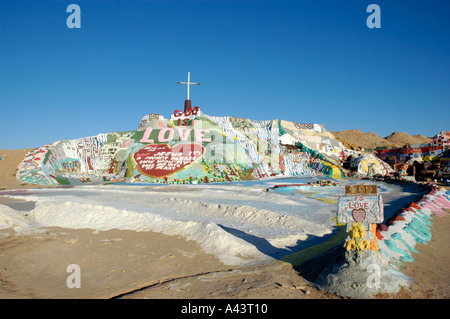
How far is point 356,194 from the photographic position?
20.9ft

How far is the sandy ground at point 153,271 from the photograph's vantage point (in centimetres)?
572

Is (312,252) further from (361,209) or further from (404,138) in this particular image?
(404,138)

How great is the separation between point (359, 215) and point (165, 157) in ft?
88.5

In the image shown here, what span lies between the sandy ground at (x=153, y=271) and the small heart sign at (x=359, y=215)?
1407mm

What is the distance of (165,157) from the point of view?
31.8 metres

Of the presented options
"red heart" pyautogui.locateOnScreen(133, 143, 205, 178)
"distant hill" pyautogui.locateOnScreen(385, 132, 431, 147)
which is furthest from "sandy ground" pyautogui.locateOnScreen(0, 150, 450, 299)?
"distant hill" pyautogui.locateOnScreen(385, 132, 431, 147)

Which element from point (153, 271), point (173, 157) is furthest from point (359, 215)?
point (173, 157)

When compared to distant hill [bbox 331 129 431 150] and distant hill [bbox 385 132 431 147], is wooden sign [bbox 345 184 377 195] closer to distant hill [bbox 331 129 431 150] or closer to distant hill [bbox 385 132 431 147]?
distant hill [bbox 331 129 431 150]

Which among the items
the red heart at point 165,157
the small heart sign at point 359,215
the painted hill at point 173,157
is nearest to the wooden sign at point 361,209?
the small heart sign at point 359,215

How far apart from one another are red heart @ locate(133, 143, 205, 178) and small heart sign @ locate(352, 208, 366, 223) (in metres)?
25.0

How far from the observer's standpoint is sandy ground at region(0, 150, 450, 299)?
572cm
